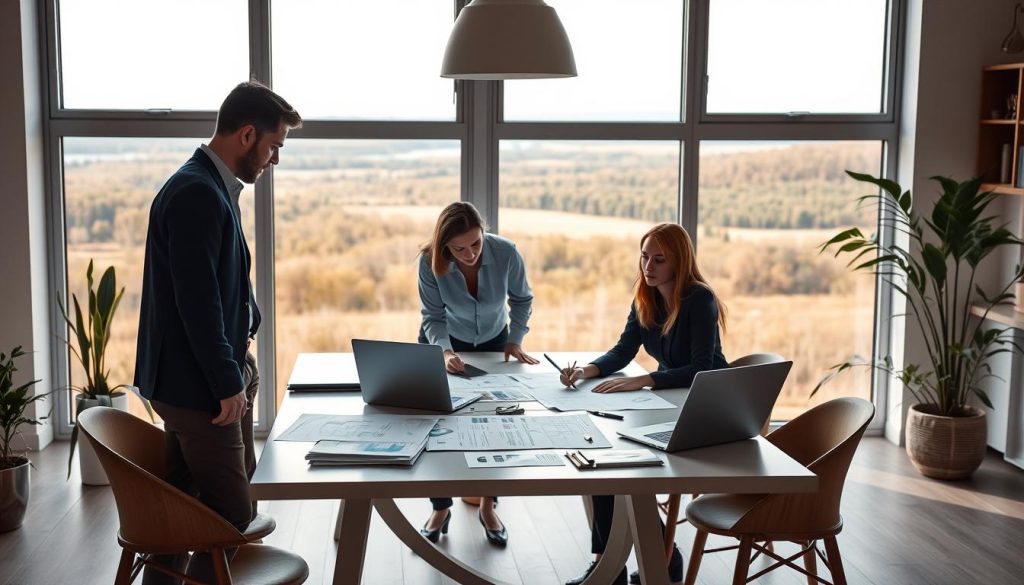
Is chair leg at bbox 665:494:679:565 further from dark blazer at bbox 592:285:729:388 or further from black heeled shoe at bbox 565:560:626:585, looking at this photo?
dark blazer at bbox 592:285:729:388

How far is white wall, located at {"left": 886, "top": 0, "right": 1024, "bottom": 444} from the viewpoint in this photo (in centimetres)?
526

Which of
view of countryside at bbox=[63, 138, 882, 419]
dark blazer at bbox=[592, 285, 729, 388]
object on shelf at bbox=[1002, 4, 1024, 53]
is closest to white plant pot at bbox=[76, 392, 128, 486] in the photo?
view of countryside at bbox=[63, 138, 882, 419]

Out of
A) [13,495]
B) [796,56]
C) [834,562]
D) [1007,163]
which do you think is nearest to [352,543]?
[834,562]

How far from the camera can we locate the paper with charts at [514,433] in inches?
106

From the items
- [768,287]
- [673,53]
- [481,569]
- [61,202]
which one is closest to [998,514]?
[768,287]

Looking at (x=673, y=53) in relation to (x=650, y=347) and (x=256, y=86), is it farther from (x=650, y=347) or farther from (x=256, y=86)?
(x=256, y=86)

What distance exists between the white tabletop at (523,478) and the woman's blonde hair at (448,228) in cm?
147

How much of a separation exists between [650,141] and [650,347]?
1967mm

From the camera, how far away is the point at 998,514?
451 centimetres

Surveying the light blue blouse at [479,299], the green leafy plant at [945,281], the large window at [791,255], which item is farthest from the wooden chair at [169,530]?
the large window at [791,255]

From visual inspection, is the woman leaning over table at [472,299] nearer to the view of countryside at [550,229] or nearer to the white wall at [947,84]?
the view of countryside at [550,229]

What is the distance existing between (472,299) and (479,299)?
41mm

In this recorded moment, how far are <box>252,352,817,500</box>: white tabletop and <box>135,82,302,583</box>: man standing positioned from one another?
220 millimetres

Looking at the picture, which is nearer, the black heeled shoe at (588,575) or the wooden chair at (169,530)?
the wooden chair at (169,530)
